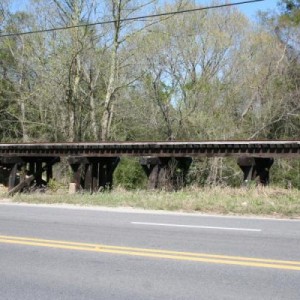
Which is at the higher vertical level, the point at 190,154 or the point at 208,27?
the point at 208,27

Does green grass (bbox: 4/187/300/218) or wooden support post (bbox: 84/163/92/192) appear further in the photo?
wooden support post (bbox: 84/163/92/192)

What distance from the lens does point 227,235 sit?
8648mm

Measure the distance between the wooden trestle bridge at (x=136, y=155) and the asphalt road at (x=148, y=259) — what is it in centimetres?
894

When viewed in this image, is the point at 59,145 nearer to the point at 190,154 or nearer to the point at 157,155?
the point at 157,155

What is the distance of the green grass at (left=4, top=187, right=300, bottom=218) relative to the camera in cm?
1229

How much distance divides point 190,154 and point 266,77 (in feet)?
48.6

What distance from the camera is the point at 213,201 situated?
13547 millimetres

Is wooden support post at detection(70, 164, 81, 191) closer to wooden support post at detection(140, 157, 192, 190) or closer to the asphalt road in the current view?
wooden support post at detection(140, 157, 192, 190)

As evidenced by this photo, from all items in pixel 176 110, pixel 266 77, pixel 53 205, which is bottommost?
pixel 53 205

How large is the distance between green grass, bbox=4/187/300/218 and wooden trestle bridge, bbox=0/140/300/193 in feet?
12.0

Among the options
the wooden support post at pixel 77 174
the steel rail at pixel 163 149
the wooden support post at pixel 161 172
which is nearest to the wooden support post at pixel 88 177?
the wooden support post at pixel 77 174

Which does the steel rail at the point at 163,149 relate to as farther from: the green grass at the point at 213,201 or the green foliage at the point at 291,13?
the green foliage at the point at 291,13

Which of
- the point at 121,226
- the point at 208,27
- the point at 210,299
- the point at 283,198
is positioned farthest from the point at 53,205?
the point at 208,27

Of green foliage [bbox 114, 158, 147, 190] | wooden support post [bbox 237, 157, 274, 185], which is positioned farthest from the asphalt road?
green foliage [bbox 114, 158, 147, 190]
